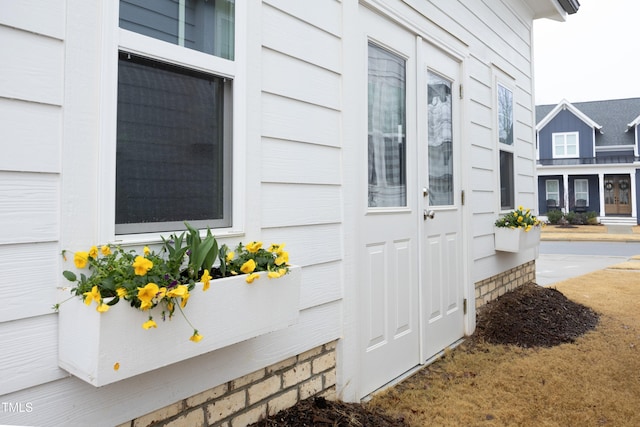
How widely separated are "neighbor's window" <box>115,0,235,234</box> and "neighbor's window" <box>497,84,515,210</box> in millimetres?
3442

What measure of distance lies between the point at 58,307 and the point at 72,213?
10.8 inches

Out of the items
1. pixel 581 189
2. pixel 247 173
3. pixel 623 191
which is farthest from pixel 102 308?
pixel 623 191

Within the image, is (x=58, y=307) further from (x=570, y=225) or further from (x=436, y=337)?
(x=570, y=225)

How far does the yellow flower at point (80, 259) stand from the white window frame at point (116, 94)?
0.11 m

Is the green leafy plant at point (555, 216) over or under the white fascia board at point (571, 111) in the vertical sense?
under

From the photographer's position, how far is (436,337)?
3168 millimetres

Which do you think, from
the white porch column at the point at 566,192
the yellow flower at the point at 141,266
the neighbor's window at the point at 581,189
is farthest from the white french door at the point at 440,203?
the neighbor's window at the point at 581,189

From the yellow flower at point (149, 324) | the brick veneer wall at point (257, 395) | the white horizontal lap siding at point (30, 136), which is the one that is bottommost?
the brick veneer wall at point (257, 395)

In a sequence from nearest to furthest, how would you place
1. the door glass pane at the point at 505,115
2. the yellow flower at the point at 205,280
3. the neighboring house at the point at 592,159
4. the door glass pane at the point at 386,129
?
1. the yellow flower at the point at 205,280
2. the door glass pane at the point at 386,129
3. the door glass pane at the point at 505,115
4. the neighboring house at the point at 592,159

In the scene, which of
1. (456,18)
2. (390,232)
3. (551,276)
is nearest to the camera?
(390,232)

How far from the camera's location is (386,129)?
2756mm

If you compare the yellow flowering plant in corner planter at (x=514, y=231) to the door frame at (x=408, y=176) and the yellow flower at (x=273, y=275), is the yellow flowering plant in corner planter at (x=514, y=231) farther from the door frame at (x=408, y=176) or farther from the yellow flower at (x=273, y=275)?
the yellow flower at (x=273, y=275)

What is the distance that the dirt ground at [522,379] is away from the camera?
7.14ft

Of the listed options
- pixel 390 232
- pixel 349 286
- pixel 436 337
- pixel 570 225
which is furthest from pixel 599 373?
pixel 570 225
